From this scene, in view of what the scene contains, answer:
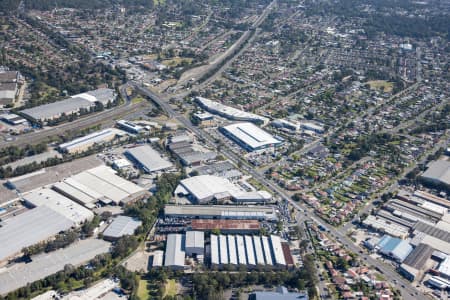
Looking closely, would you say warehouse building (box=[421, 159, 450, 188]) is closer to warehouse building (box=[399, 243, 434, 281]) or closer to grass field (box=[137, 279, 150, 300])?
warehouse building (box=[399, 243, 434, 281])

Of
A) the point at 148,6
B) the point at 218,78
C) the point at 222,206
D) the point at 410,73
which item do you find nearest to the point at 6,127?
the point at 222,206

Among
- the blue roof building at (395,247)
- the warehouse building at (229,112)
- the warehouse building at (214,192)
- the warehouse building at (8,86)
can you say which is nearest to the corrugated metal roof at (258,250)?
the warehouse building at (214,192)

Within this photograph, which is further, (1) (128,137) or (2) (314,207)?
(1) (128,137)

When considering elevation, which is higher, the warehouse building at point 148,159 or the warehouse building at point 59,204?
the warehouse building at point 148,159

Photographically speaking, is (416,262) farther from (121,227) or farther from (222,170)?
(121,227)

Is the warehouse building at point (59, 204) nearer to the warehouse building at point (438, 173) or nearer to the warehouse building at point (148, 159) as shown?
the warehouse building at point (148, 159)

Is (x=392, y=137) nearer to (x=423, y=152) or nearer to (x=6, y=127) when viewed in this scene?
(x=423, y=152)
